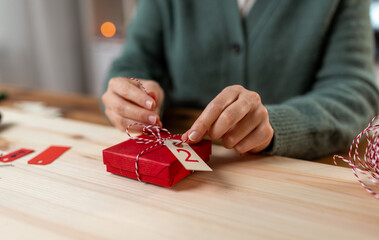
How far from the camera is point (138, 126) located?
622mm

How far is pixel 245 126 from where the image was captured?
1.80ft

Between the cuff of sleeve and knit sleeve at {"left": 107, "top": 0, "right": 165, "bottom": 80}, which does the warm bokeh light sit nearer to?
knit sleeve at {"left": 107, "top": 0, "right": 165, "bottom": 80}

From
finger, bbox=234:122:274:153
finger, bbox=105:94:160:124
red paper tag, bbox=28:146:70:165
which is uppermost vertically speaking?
finger, bbox=105:94:160:124

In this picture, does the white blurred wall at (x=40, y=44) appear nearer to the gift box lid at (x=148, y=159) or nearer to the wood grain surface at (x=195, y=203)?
the wood grain surface at (x=195, y=203)

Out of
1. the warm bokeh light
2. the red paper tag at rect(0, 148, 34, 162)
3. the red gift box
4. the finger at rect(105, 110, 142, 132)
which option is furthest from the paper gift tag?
the warm bokeh light

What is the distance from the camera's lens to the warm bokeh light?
9.27 feet

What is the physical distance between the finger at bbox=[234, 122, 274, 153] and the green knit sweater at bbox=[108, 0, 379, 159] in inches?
1.6

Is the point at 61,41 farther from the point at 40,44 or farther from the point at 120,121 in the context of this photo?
the point at 120,121

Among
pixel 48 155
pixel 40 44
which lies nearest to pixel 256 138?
pixel 48 155

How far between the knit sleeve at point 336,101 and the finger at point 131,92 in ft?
0.79

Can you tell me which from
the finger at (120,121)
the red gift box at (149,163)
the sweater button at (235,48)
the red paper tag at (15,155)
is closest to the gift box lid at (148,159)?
the red gift box at (149,163)

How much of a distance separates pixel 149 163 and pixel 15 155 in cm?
31

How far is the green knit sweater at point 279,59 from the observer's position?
0.68 m

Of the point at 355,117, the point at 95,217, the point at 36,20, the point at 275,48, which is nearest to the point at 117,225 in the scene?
the point at 95,217
